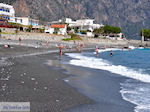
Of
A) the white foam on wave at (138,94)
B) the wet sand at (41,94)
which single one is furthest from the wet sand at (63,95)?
the white foam on wave at (138,94)

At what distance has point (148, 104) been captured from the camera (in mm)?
13094

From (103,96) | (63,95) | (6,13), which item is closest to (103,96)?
(103,96)

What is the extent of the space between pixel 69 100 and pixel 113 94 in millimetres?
3352

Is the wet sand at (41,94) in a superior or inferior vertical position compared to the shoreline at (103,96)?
superior

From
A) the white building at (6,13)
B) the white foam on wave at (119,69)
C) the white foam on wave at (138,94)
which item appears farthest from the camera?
the white building at (6,13)

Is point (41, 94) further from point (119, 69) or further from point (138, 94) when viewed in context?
point (119, 69)

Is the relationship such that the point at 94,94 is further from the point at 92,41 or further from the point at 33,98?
the point at 92,41

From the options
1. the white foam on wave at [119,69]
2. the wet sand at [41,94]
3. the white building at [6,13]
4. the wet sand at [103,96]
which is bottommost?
the white foam on wave at [119,69]

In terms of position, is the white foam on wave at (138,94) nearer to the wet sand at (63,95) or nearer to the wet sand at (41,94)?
the wet sand at (63,95)

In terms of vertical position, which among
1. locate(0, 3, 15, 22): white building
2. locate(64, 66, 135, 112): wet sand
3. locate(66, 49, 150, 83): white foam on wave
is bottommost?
locate(66, 49, 150, 83): white foam on wave

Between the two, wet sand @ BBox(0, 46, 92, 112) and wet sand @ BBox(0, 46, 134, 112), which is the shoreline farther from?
wet sand @ BBox(0, 46, 92, 112)

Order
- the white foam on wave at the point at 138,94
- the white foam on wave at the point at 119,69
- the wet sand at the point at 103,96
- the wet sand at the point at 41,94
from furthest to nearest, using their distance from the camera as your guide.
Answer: the white foam on wave at the point at 119,69 < the white foam on wave at the point at 138,94 < the wet sand at the point at 103,96 < the wet sand at the point at 41,94

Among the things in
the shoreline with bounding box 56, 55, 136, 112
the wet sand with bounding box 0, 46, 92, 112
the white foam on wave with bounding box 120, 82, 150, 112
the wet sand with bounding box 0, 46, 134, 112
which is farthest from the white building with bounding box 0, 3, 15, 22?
the white foam on wave with bounding box 120, 82, 150, 112

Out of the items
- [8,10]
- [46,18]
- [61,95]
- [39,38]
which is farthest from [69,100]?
[46,18]
